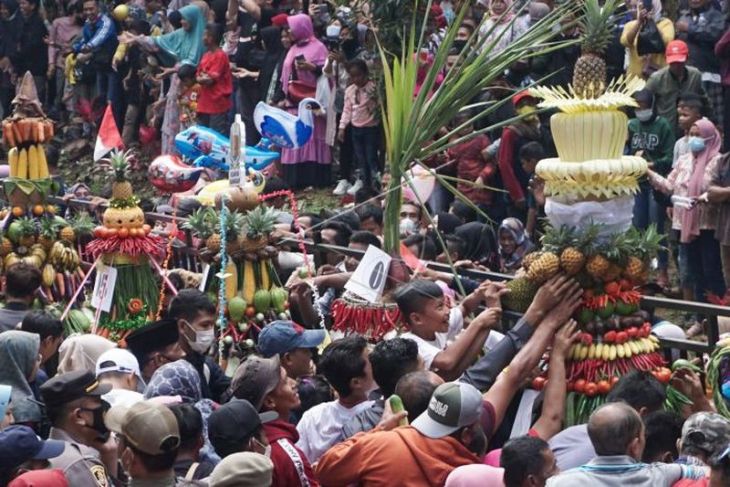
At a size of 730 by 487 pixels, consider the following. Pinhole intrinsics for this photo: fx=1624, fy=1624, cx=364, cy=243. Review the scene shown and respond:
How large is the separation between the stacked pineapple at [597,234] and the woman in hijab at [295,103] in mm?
9556

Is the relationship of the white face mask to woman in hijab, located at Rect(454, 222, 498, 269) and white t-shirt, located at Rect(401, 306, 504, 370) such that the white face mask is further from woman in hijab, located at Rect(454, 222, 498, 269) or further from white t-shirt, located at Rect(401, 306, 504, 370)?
woman in hijab, located at Rect(454, 222, 498, 269)

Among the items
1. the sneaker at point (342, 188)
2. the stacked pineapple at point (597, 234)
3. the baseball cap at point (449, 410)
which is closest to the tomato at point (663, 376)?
the stacked pineapple at point (597, 234)

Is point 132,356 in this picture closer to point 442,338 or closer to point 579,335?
point 442,338

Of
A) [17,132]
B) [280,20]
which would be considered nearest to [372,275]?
[17,132]

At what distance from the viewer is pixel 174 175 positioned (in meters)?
14.7

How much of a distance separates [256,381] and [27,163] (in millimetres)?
4890

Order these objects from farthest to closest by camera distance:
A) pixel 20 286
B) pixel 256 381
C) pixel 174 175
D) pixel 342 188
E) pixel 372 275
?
pixel 342 188
pixel 174 175
pixel 20 286
pixel 372 275
pixel 256 381

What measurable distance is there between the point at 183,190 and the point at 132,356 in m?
6.82

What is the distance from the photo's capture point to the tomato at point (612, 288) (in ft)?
24.5

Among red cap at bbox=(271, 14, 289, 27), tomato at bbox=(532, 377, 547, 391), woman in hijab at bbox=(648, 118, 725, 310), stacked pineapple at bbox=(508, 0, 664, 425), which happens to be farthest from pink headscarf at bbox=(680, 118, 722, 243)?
red cap at bbox=(271, 14, 289, 27)

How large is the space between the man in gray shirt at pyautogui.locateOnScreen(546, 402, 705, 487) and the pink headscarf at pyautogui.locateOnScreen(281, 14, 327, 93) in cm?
1121

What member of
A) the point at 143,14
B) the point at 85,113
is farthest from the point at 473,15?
the point at 85,113

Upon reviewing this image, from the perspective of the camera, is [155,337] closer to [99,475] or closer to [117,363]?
[117,363]

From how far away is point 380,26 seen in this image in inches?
606
